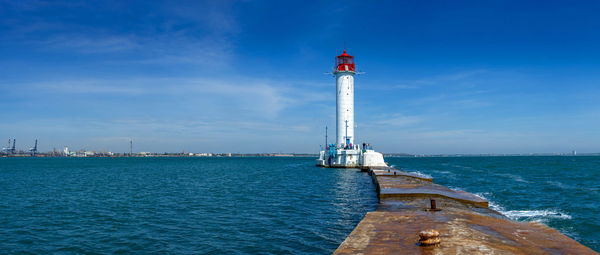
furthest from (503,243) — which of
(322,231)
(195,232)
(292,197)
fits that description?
(292,197)

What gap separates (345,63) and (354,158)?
55.5ft

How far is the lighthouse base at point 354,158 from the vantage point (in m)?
64.9

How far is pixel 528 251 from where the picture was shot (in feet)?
27.9

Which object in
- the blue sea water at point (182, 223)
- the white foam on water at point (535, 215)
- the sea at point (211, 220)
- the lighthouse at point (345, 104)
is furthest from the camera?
the lighthouse at point (345, 104)

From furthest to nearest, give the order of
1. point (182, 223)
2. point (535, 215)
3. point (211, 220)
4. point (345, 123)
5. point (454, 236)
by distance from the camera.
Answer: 1. point (345, 123)
2. point (535, 215)
3. point (211, 220)
4. point (182, 223)
5. point (454, 236)

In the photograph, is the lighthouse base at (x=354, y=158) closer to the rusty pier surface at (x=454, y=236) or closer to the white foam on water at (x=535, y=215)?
the white foam on water at (x=535, y=215)

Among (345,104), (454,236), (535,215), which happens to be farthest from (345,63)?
(454,236)

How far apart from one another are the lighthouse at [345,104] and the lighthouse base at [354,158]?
1.53m

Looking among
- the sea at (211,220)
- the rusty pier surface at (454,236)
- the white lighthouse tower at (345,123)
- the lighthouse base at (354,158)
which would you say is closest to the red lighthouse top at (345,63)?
the white lighthouse tower at (345,123)

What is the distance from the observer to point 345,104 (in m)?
68.5

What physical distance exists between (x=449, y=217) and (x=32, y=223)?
18.7 metres

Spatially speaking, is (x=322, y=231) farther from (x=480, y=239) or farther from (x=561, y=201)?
(x=561, y=201)

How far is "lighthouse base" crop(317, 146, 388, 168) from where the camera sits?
6488cm

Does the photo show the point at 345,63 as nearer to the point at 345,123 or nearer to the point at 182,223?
the point at 345,123
